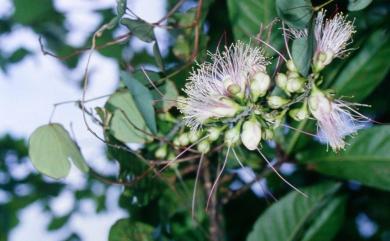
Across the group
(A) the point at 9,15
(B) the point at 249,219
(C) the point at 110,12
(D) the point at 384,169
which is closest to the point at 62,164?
(D) the point at 384,169

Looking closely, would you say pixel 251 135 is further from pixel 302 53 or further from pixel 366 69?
pixel 366 69

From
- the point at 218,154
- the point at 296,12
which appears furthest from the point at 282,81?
the point at 218,154

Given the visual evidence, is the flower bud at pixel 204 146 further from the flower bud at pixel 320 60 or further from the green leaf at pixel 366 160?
the green leaf at pixel 366 160

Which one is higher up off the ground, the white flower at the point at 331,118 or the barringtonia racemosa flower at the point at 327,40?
the barringtonia racemosa flower at the point at 327,40

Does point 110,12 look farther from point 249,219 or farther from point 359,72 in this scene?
point 359,72

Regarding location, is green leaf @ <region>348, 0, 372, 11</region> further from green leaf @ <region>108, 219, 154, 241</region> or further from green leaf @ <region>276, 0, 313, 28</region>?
green leaf @ <region>108, 219, 154, 241</region>

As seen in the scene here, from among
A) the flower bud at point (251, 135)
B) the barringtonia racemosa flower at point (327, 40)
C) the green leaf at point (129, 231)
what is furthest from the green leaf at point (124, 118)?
the barringtonia racemosa flower at point (327, 40)
